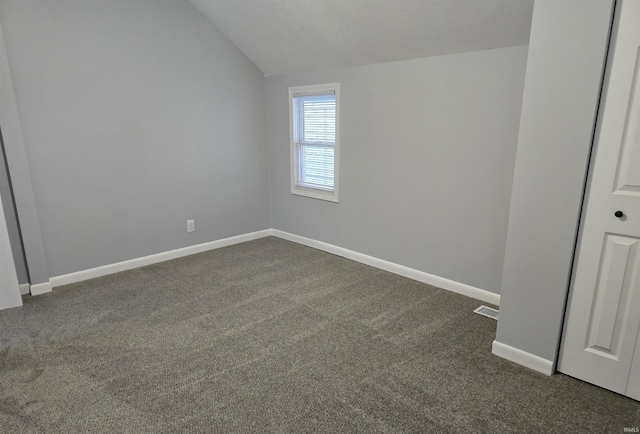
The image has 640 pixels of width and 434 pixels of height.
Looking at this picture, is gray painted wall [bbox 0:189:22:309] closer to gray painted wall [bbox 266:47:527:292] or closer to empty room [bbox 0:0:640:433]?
empty room [bbox 0:0:640:433]

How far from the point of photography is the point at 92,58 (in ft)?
10.9

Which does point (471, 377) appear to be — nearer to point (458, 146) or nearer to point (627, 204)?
point (627, 204)

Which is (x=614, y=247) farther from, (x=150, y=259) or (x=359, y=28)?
(x=150, y=259)

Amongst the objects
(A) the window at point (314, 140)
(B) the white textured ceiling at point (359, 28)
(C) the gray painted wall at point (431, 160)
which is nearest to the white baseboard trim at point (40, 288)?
(A) the window at point (314, 140)

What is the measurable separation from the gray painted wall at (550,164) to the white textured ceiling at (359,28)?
1.88ft

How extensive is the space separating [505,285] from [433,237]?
1046 millimetres

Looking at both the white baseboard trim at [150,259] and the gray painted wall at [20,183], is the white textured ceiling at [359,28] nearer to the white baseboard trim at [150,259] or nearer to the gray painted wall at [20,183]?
the gray painted wall at [20,183]

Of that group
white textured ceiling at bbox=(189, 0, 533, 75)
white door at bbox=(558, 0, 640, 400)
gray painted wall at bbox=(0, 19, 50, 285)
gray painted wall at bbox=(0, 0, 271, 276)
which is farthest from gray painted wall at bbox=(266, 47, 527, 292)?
gray painted wall at bbox=(0, 19, 50, 285)

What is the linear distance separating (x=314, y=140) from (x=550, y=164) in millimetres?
2620

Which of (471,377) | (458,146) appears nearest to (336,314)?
(471,377)

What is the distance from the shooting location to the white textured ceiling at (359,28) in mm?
2516

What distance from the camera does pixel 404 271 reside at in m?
3.56

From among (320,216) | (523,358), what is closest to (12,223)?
(320,216)

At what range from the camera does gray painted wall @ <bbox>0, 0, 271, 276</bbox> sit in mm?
3125
